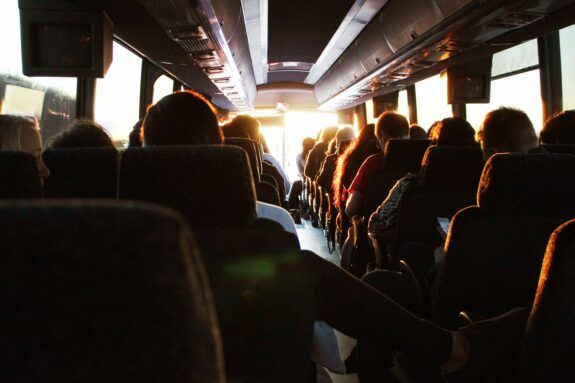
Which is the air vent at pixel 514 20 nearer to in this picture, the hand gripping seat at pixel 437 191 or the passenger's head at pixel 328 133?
the hand gripping seat at pixel 437 191

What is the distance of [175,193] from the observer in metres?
1.59

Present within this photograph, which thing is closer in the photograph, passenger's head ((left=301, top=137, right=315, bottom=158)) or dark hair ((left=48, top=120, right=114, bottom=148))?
dark hair ((left=48, top=120, right=114, bottom=148))

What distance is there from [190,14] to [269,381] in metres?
4.06

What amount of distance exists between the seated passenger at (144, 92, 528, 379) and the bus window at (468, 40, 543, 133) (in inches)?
163

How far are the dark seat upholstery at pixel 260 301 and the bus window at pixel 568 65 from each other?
5436mm

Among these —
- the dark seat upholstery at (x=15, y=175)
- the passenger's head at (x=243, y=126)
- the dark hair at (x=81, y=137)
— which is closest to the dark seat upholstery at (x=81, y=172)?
the dark hair at (x=81, y=137)

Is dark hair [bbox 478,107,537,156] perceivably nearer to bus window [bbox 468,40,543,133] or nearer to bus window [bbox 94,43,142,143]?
bus window [bbox 468,40,543,133]

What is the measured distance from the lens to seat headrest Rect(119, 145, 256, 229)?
1.57 m

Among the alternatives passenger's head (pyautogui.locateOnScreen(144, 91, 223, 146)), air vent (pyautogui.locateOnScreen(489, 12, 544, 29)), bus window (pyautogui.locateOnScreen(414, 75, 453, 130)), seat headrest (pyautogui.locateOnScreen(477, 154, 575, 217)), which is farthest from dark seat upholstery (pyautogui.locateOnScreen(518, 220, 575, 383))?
bus window (pyautogui.locateOnScreen(414, 75, 453, 130))

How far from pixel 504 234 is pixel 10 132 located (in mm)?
2068

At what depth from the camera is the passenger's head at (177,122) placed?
1.98 meters

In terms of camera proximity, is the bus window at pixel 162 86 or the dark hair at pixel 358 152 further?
the bus window at pixel 162 86

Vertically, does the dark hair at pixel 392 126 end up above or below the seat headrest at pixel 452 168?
above

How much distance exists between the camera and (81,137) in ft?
9.86
